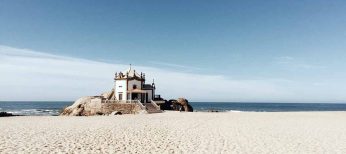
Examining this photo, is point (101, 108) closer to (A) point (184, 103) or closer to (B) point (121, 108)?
(B) point (121, 108)

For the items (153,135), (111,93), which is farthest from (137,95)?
(153,135)

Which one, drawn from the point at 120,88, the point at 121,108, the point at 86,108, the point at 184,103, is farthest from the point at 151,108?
the point at 184,103

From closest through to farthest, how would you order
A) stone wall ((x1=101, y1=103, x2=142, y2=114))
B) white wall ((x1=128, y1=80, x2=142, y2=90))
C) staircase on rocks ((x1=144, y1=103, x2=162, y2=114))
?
staircase on rocks ((x1=144, y1=103, x2=162, y2=114))
stone wall ((x1=101, y1=103, x2=142, y2=114))
white wall ((x1=128, y1=80, x2=142, y2=90))

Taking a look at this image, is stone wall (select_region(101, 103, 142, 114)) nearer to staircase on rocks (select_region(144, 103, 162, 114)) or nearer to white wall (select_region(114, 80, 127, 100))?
staircase on rocks (select_region(144, 103, 162, 114))

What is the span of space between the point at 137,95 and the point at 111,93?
8022 millimetres

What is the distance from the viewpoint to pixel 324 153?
13734 millimetres

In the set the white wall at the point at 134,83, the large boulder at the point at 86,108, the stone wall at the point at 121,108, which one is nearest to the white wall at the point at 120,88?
the white wall at the point at 134,83

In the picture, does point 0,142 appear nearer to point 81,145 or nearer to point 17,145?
point 17,145

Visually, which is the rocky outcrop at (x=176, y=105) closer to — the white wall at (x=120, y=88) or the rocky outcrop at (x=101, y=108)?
the rocky outcrop at (x=101, y=108)

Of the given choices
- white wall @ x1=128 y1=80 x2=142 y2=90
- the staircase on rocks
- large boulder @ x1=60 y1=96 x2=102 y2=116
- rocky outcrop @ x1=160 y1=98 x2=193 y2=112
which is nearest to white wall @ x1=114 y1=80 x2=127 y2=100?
white wall @ x1=128 y1=80 x2=142 y2=90

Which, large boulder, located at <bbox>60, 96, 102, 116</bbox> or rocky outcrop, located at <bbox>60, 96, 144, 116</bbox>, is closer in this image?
rocky outcrop, located at <bbox>60, 96, 144, 116</bbox>

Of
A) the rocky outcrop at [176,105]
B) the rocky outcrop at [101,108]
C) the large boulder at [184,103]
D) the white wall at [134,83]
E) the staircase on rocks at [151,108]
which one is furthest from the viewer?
the large boulder at [184,103]

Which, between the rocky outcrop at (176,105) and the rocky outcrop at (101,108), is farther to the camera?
the rocky outcrop at (176,105)

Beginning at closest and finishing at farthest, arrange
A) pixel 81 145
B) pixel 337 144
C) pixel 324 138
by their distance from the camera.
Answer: pixel 81 145 < pixel 337 144 < pixel 324 138
